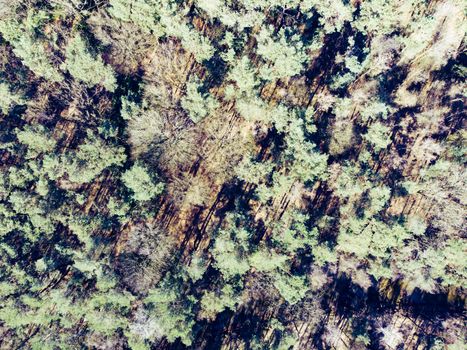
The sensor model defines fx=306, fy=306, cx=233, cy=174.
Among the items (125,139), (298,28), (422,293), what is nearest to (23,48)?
(125,139)

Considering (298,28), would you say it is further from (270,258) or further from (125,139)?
(270,258)

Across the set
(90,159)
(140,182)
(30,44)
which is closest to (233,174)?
(140,182)

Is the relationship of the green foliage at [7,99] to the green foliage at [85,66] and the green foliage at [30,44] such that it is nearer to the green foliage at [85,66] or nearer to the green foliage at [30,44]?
the green foliage at [30,44]

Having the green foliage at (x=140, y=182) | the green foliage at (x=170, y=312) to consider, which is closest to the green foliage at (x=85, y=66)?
the green foliage at (x=140, y=182)

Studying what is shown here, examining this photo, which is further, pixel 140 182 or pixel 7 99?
pixel 7 99

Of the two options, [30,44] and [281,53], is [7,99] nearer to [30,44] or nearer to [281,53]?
[30,44]

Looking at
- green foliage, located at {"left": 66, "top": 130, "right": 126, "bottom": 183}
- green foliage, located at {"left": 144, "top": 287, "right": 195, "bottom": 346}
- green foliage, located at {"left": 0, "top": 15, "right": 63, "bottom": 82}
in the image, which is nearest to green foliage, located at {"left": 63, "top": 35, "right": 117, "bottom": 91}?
green foliage, located at {"left": 0, "top": 15, "right": 63, "bottom": 82}
